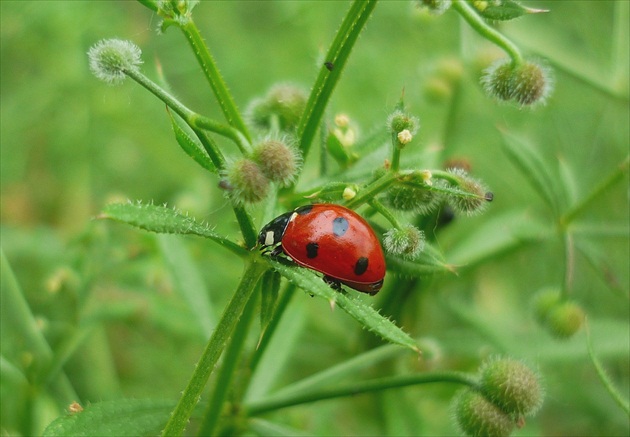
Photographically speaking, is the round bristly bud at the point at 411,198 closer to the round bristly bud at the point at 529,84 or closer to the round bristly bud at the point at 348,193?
the round bristly bud at the point at 348,193

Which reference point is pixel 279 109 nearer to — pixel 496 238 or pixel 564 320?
pixel 564 320

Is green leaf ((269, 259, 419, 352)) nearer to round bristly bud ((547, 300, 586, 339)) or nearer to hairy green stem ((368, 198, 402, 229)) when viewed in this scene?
hairy green stem ((368, 198, 402, 229))

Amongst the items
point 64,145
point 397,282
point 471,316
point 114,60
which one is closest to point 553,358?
point 471,316

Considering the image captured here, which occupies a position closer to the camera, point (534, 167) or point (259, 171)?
point (259, 171)

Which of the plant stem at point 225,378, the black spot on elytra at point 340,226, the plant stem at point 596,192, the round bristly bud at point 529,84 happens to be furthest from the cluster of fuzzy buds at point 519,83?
the plant stem at point 596,192

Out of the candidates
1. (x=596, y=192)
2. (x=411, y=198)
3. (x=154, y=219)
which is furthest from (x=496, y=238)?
(x=154, y=219)

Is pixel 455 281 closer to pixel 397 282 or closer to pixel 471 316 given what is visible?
pixel 471 316

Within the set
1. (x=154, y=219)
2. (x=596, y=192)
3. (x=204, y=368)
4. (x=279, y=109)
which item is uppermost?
(x=596, y=192)

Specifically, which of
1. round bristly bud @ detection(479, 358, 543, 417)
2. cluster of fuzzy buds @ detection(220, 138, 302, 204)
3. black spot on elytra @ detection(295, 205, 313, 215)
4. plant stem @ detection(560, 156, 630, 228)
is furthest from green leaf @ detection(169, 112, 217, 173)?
plant stem @ detection(560, 156, 630, 228)
